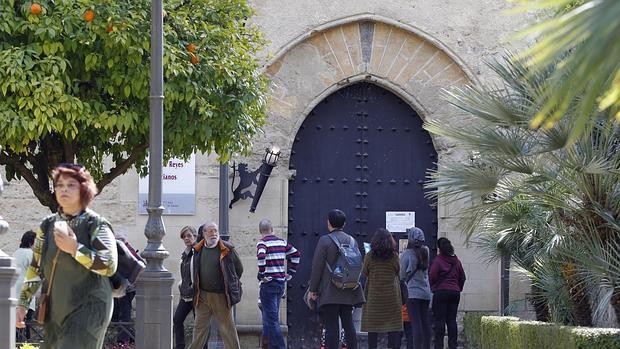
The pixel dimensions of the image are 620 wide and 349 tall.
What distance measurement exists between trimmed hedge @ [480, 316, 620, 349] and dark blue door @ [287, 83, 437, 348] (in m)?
3.33

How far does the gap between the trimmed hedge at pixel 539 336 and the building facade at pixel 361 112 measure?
3.36m

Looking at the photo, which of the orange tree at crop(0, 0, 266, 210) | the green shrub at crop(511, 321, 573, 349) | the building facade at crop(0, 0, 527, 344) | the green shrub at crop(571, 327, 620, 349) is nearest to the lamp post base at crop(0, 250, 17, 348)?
the orange tree at crop(0, 0, 266, 210)

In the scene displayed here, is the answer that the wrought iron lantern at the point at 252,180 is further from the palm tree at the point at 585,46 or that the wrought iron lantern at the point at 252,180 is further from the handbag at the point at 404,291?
the palm tree at the point at 585,46

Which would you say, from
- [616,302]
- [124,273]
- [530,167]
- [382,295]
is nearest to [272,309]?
[382,295]

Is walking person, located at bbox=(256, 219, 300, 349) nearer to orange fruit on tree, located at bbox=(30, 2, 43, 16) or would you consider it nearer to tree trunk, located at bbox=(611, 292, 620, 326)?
orange fruit on tree, located at bbox=(30, 2, 43, 16)

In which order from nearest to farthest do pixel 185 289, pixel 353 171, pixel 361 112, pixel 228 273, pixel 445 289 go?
pixel 228 273 → pixel 185 289 → pixel 445 289 → pixel 353 171 → pixel 361 112

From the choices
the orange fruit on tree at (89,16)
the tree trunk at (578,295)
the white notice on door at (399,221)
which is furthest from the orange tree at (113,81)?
the white notice on door at (399,221)

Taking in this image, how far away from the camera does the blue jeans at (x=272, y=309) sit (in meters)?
15.1

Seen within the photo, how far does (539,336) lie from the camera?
1238cm

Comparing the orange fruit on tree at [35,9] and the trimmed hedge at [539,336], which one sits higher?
the orange fruit on tree at [35,9]

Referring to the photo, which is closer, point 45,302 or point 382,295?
point 45,302

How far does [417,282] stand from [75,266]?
8.90 metres

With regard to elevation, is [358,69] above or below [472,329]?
above

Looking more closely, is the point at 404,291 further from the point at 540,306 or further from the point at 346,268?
the point at 540,306
